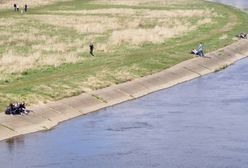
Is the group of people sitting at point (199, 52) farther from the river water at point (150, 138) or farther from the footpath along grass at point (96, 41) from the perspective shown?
the river water at point (150, 138)

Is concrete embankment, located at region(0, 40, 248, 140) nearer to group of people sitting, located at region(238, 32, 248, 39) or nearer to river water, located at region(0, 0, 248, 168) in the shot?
river water, located at region(0, 0, 248, 168)

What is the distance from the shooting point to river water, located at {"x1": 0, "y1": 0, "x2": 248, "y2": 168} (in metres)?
48.9

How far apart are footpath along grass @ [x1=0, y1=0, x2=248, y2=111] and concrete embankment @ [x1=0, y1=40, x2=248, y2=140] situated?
1.33m

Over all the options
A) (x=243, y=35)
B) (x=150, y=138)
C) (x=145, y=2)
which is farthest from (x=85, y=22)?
(x=150, y=138)

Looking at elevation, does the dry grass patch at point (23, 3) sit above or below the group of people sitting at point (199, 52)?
below

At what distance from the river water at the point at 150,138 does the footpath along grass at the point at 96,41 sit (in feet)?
22.0

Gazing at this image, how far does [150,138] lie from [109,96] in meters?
16.2

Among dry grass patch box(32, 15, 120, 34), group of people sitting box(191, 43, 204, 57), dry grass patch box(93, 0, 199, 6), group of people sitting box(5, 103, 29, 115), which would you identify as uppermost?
group of people sitting box(5, 103, 29, 115)

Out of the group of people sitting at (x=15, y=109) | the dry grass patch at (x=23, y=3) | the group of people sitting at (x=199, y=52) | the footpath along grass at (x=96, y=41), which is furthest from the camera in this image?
the dry grass patch at (x=23, y=3)

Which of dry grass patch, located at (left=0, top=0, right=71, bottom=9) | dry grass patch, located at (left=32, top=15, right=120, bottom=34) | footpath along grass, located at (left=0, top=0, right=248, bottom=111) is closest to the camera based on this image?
footpath along grass, located at (left=0, top=0, right=248, bottom=111)

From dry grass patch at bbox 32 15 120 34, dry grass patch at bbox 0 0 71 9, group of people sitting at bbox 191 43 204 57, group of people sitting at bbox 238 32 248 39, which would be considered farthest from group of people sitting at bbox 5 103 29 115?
dry grass patch at bbox 0 0 71 9

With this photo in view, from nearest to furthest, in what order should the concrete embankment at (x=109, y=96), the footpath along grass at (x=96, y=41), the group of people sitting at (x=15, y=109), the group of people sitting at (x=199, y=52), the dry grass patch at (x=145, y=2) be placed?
the concrete embankment at (x=109, y=96), the group of people sitting at (x=15, y=109), the footpath along grass at (x=96, y=41), the group of people sitting at (x=199, y=52), the dry grass patch at (x=145, y=2)

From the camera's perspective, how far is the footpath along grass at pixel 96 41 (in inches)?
2857

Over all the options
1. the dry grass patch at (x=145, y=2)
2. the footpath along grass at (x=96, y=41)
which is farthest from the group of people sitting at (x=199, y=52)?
the dry grass patch at (x=145, y=2)
